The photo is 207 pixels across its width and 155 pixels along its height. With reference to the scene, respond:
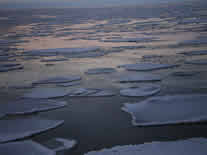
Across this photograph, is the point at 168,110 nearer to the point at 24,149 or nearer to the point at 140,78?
the point at 140,78

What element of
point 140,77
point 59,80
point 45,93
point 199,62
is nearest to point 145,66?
point 140,77

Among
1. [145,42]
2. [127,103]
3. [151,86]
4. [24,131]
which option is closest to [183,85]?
[151,86]

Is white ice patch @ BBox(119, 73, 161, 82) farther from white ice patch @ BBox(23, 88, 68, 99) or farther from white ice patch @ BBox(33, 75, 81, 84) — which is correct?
white ice patch @ BBox(23, 88, 68, 99)

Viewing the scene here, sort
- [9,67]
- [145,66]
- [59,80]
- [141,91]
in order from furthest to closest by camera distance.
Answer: [9,67]
[145,66]
[59,80]
[141,91]

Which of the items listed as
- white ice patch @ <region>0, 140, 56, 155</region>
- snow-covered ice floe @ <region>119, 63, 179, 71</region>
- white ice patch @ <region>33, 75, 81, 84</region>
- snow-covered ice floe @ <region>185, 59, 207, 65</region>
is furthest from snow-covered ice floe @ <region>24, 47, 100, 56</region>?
white ice patch @ <region>0, 140, 56, 155</region>

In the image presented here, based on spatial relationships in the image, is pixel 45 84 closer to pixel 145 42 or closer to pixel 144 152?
pixel 144 152

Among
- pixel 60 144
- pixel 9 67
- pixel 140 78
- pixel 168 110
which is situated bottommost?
pixel 60 144

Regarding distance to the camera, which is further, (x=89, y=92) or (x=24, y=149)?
(x=89, y=92)
